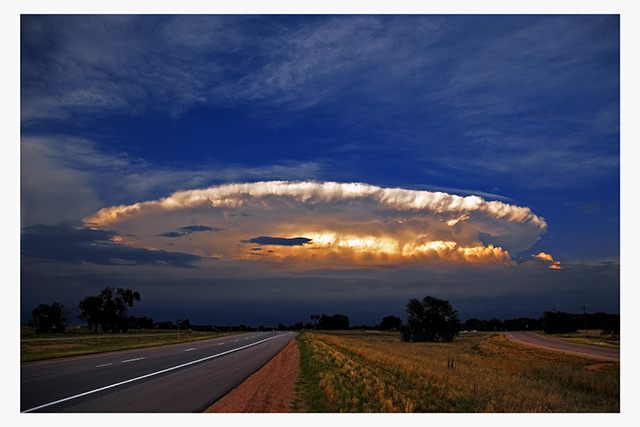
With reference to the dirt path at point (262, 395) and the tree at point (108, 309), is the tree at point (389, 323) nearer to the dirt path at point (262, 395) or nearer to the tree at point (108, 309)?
the tree at point (108, 309)

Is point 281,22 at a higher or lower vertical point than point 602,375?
higher

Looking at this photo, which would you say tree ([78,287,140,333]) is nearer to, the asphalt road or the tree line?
the tree line

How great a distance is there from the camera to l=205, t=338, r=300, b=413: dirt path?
1429cm

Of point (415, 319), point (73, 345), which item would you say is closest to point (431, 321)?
point (415, 319)

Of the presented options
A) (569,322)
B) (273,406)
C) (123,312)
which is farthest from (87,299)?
(273,406)

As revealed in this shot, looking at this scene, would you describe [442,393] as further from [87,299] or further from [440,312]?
[87,299]

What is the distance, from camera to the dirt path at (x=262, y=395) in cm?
1429

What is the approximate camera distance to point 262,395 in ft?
53.9

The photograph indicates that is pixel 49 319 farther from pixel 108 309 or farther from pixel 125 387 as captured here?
pixel 125 387

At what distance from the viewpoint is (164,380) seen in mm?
19328

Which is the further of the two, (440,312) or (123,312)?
(123,312)

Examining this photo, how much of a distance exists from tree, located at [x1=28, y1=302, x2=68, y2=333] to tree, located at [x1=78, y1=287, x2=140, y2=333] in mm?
13570

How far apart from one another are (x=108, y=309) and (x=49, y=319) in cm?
2266
